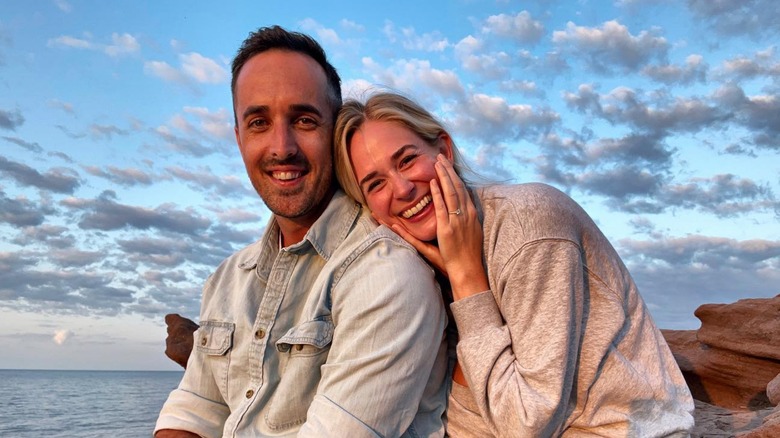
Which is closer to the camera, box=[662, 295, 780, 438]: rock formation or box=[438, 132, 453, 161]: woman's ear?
box=[438, 132, 453, 161]: woman's ear

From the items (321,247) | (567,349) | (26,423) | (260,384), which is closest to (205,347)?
(260,384)

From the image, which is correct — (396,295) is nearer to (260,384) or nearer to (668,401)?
(260,384)

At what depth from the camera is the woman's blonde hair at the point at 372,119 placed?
295 cm

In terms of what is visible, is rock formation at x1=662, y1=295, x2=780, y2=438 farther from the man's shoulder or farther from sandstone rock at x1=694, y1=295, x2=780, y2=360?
the man's shoulder

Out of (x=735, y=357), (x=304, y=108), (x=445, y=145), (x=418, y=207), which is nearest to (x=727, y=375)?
(x=735, y=357)

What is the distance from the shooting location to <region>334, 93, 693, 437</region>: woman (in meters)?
2.35

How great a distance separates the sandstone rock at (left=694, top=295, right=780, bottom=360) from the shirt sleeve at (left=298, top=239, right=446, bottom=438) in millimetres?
7859

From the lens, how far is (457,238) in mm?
2598

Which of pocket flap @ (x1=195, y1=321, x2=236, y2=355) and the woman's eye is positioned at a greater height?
the woman's eye

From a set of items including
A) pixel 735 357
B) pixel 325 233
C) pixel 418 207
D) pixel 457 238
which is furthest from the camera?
pixel 735 357

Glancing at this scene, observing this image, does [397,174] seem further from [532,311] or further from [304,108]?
[532,311]

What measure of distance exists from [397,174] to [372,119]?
11.7 inches

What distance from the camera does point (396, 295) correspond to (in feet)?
7.84

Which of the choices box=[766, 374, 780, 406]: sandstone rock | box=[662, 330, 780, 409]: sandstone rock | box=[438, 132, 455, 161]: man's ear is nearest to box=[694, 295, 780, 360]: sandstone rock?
box=[662, 330, 780, 409]: sandstone rock
